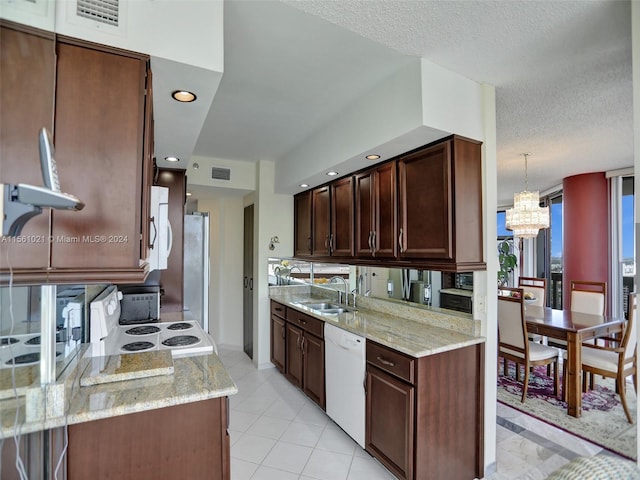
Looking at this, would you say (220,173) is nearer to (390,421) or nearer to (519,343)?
(390,421)

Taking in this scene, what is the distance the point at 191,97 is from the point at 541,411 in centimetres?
378

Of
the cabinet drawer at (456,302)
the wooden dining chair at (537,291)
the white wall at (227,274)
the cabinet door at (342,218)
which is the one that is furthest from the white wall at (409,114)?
the wooden dining chair at (537,291)

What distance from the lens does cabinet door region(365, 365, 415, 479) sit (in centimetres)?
198

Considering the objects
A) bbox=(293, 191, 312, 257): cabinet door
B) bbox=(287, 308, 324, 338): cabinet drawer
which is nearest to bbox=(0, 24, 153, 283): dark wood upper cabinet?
bbox=(287, 308, 324, 338): cabinet drawer

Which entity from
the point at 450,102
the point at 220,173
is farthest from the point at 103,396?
the point at 220,173

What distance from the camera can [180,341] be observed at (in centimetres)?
211

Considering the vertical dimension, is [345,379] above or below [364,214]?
below

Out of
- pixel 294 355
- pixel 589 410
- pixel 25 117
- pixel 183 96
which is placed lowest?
pixel 589 410

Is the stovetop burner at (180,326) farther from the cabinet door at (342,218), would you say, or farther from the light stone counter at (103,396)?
the cabinet door at (342,218)

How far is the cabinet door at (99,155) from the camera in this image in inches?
47.5

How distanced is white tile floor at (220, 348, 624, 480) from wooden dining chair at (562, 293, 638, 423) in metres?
0.77

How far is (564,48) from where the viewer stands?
6.22ft

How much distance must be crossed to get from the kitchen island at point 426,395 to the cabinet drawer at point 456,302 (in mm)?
53

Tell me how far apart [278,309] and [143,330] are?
→ 1.77 m
